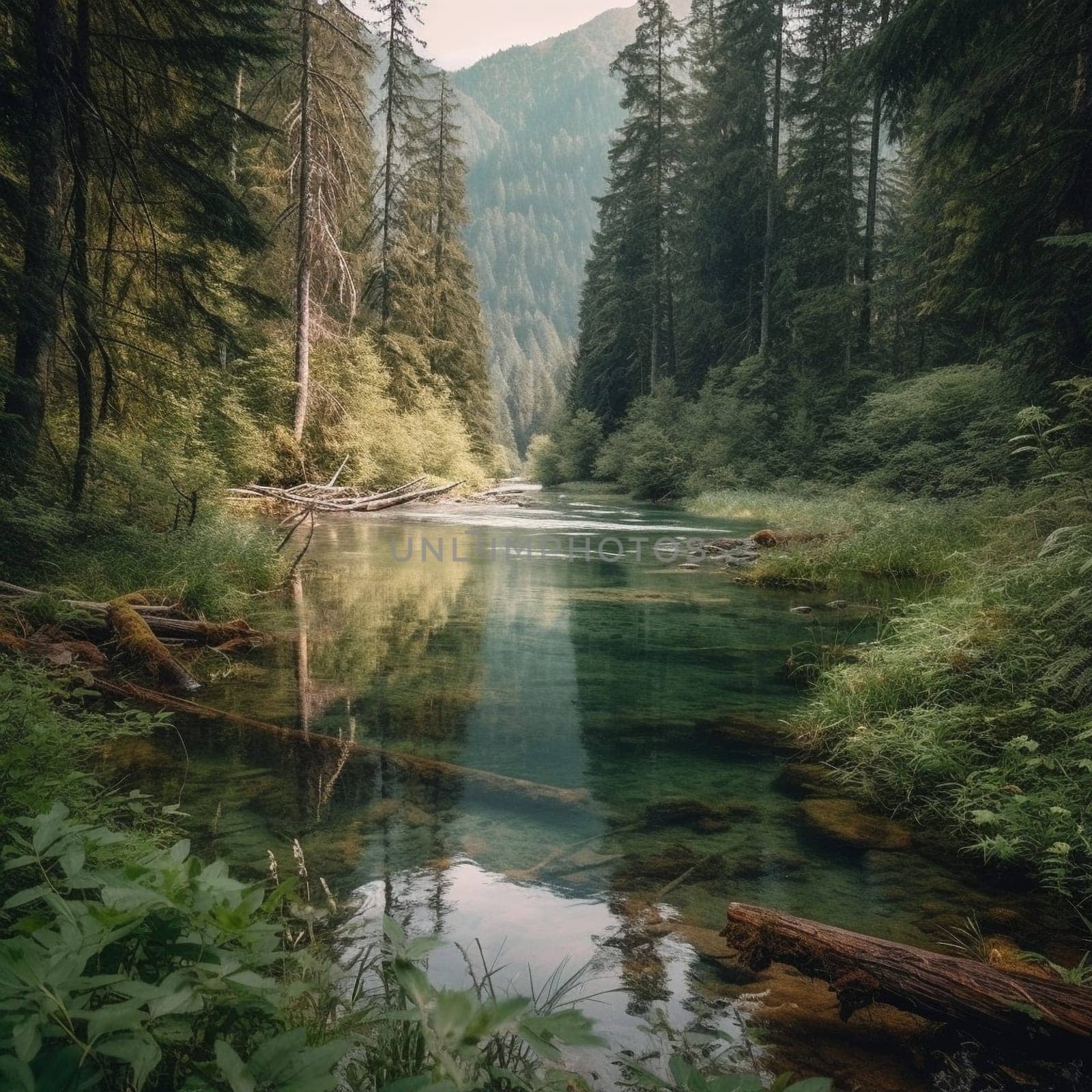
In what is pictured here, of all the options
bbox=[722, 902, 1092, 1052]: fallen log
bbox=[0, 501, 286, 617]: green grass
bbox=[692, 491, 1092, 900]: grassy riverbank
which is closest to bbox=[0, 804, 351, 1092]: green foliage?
bbox=[722, 902, 1092, 1052]: fallen log

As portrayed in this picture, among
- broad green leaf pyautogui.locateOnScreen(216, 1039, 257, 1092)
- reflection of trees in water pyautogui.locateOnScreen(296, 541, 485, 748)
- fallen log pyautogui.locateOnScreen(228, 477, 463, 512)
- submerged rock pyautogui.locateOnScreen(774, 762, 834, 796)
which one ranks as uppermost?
fallen log pyautogui.locateOnScreen(228, 477, 463, 512)

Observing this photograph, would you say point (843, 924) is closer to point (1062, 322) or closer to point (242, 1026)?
point (242, 1026)

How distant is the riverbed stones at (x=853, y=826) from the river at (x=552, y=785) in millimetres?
79

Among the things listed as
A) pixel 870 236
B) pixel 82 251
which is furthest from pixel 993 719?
pixel 870 236

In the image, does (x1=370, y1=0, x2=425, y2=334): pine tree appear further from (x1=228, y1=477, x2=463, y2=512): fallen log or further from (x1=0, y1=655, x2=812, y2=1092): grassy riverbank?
(x1=0, y1=655, x2=812, y2=1092): grassy riverbank

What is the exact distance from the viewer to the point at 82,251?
23.4 feet

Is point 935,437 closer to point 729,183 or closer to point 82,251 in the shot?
point 729,183

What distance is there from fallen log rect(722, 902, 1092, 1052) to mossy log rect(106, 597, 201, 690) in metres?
4.43

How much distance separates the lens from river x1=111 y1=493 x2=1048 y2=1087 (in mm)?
2674

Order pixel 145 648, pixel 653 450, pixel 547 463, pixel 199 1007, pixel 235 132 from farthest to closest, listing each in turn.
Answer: pixel 547 463 → pixel 653 450 → pixel 235 132 → pixel 145 648 → pixel 199 1007

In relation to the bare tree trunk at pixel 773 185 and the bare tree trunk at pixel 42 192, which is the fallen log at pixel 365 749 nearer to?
the bare tree trunk at pixel 42 192

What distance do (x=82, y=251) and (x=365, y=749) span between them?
5995 mm

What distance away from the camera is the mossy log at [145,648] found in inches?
212

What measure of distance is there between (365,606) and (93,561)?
2.94m
